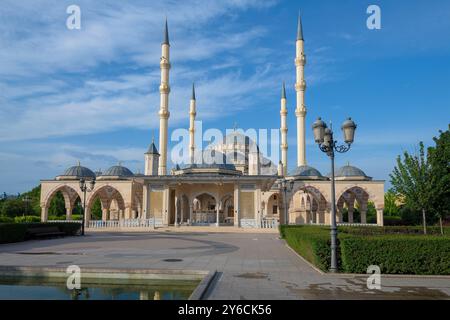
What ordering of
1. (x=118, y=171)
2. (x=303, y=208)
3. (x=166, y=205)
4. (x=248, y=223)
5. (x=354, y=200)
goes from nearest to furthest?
1. (x=248, y=223)
2. (x=166, y=205)
3. (x=354, y=200)
4. (x=118, y=171)
5. (x=303, y=208)

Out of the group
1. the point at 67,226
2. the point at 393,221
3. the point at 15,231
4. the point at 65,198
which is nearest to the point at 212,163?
the point at 67,226

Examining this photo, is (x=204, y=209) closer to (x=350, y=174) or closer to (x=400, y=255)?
(x=350, y=174)

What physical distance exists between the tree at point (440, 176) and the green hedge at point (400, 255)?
9081 mm

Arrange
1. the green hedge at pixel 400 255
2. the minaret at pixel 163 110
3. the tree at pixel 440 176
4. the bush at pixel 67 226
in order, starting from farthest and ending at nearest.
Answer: the minaret at pixel 163 110, the bush at pixel 67 226, the tree at pixel 440 176, the green hedge at pixel 400 255

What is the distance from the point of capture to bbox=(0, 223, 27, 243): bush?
16003 millimetres

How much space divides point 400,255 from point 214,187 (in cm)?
2342

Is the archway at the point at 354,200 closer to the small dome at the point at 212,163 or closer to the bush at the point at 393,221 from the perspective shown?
the bush at the point at 393,221

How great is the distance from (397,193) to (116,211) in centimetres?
4060

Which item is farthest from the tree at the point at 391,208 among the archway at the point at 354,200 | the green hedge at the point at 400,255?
the green hedge at the point at 400,255

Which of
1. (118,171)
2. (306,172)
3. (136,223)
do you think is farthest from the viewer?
(118,171)

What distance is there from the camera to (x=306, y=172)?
125ft

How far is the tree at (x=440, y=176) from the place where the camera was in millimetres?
16641
